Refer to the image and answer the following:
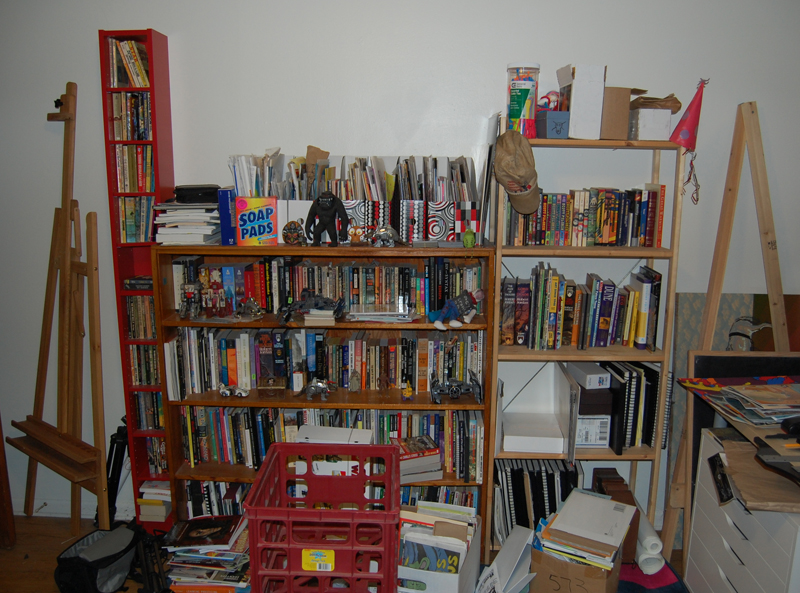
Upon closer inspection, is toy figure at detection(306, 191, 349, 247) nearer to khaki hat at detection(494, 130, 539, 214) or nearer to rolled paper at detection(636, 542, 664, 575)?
khaki hat at detection(494, 130, 539, 214)

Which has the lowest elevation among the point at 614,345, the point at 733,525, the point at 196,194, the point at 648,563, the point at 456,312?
the point at 648,563

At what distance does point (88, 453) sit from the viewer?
2.50m

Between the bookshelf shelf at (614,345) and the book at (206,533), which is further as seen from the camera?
the book at (206,533)

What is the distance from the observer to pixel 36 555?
2.49 metres

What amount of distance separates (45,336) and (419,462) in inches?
71.6

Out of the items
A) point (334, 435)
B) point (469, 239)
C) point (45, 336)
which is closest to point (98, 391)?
point (45, 336)

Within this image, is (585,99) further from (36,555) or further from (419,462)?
(36,555)

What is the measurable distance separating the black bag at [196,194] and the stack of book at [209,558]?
1.35 meters

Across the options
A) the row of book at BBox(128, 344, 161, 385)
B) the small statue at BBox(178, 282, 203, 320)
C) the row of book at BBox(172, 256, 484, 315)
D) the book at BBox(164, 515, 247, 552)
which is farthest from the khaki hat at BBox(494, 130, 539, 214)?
the book at BBox(164, 515, 247, 552)

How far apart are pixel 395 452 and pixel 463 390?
1.55 feet

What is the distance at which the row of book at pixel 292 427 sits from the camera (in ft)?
7.90

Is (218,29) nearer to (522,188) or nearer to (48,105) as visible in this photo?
(48,105)

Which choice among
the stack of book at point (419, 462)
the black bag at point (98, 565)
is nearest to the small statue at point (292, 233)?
the stack of book at point (419, 462)

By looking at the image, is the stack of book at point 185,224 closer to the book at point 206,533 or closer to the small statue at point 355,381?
the small statue at point 355,381
